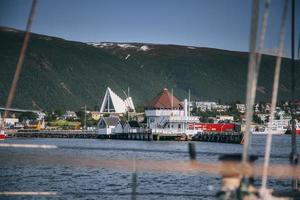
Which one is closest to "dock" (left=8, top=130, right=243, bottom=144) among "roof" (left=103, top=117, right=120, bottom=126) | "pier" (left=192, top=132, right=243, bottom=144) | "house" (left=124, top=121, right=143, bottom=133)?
"pier" (left=192, top=132, right=243, bottom=144)

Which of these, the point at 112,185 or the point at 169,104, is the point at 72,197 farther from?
the point at 169,104

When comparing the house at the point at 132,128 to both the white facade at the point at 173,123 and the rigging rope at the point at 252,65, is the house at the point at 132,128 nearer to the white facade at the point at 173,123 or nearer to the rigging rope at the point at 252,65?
the white facade at the point at 173,123

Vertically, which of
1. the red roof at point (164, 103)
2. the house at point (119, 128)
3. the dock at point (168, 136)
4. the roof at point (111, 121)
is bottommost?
the dock at point (168, 136)

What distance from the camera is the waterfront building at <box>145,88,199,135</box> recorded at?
135625 mm

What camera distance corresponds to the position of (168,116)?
465 ft

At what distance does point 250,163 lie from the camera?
6.24 m

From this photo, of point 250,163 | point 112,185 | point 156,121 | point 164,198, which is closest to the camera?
point 250,163

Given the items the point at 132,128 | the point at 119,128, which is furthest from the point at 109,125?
the point at 132,128

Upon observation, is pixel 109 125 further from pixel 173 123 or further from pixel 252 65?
pixel 252 65

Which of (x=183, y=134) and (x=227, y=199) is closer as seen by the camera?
(x=227, y=199)

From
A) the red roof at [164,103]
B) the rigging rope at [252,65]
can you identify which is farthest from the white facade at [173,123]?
the rigging rope at [252,65]

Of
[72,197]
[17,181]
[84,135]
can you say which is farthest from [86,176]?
[84,135]

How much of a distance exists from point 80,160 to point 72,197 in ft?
66.5

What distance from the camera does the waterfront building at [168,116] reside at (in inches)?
5340
